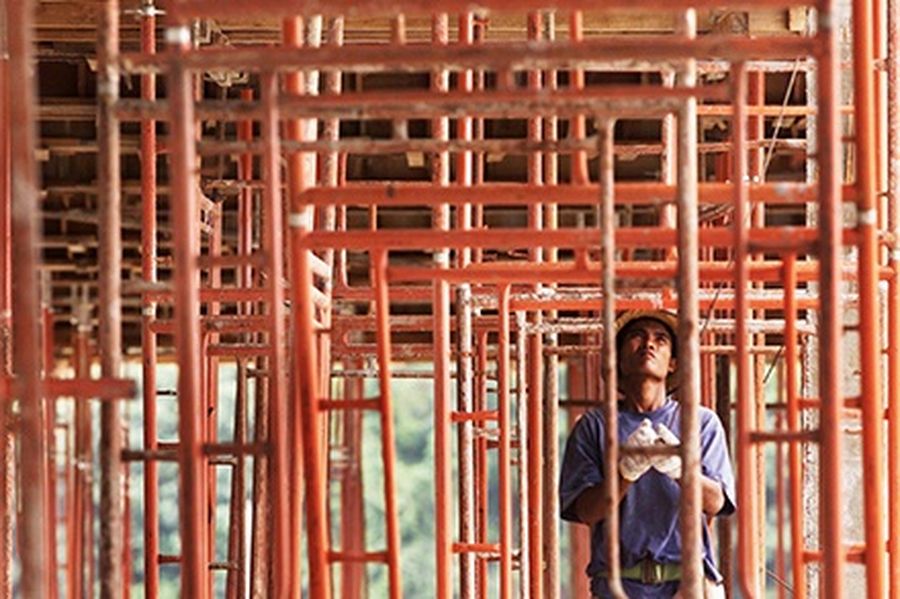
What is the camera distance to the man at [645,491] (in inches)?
404

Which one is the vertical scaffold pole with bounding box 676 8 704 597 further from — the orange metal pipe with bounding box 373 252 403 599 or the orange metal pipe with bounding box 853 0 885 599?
the orange metal pipe with bounding box 373 252 403 599

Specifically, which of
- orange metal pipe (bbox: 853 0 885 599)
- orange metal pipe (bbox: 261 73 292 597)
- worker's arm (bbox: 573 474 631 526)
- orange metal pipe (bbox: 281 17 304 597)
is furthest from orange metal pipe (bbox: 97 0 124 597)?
worker's arm (bbox: 573 474 631 526)

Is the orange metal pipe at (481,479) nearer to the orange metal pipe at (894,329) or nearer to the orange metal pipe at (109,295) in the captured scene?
the orange metal pipe at (894,329)

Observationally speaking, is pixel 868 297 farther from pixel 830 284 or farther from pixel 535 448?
pixel 535 448

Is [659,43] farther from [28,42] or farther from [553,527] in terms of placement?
[553,527]

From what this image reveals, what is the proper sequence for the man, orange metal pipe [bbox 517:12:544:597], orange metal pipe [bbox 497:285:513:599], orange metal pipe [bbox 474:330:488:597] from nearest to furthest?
the man
orange metal pipe [bbox 497:285:513:599]
orange metal pipe [bbox 474:330:488:597]
orange metal pipe [bbox 517:12:544:597]

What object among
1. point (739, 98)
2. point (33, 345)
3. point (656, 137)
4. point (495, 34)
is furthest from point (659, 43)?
point (656, 137)

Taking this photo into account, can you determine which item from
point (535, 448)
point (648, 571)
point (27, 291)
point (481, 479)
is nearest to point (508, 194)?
point (27, 291)

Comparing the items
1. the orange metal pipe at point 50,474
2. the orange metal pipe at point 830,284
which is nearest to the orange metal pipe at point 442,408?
the orange metal pipe at point 830,284

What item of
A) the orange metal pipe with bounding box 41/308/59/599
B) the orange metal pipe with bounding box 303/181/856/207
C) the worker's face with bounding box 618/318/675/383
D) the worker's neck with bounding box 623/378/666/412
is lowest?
the orange metal pipe with bounding box 41/308/59/599

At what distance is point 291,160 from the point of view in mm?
8102

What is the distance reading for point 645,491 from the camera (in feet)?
34.5

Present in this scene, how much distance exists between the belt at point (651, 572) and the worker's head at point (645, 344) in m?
0.90

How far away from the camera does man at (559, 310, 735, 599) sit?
1027 cm
